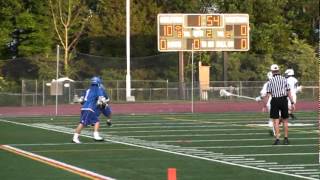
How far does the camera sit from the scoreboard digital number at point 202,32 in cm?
4478

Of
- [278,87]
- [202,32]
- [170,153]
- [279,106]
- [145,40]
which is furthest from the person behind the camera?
[145,40]

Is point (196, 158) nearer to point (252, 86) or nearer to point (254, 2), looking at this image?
point (252, 86)

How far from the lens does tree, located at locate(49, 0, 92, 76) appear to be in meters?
58.1

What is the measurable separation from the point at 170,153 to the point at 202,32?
1181 inches

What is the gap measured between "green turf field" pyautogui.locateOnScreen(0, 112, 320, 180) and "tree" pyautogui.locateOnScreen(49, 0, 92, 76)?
34.7 meters

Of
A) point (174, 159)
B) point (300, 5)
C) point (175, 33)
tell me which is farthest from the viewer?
point (300, 5)

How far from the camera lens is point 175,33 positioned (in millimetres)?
44781

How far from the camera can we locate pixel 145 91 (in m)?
50.1

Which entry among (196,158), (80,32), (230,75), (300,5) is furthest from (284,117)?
(300,5)

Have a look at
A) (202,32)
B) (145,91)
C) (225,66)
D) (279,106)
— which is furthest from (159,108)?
(279,106)

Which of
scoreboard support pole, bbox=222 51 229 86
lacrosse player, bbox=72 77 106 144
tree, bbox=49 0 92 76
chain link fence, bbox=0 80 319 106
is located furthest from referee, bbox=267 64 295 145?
tree, bbox=49 0 92 76

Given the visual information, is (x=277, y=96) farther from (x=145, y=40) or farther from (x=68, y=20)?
(x=145, y=40)

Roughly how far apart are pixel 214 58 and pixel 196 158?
1686 inches

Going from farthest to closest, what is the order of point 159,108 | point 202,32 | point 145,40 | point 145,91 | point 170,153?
point 145,40
point 145,91
point 202,32
point 159,108
point 170,153
